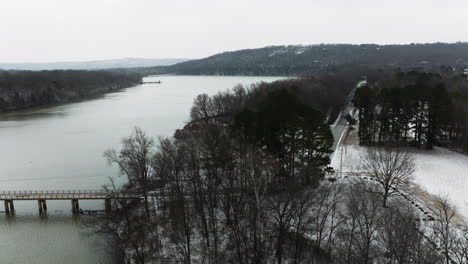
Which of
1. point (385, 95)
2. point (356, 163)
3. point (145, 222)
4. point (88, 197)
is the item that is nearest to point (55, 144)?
point (88, 197)

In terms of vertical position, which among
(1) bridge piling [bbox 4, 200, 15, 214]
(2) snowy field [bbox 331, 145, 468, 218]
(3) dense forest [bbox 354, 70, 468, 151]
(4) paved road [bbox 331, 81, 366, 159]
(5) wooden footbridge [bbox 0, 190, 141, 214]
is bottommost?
(1) bridge piling [bbox 4, 200, 15, 214]

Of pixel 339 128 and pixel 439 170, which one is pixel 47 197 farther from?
pixel 339 128

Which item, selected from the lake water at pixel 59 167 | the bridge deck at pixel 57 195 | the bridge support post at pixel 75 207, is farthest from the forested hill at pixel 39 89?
the bridge support post at pixel 75 207

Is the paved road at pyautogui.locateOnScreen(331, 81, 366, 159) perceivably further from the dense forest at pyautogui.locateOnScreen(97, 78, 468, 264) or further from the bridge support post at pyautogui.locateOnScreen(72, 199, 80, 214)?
the bridge support post at pyautogui.locateOnScreen(72, 199, 80, 214)

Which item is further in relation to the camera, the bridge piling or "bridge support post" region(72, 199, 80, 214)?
the bridge piling

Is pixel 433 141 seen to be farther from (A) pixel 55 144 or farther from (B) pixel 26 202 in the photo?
(A) pixel 55 144

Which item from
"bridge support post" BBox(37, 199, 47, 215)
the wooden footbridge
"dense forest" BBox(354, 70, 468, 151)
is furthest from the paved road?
"bridge support post" BBox(37, 199, 47, 215)
